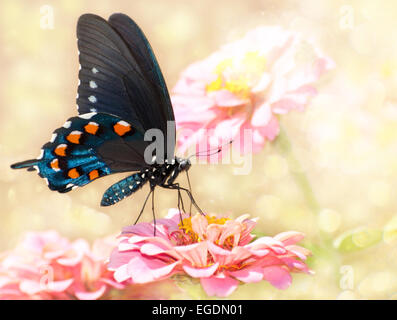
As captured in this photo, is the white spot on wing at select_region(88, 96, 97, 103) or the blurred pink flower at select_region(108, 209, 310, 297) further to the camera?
the white spot on wing at select_region(88, 96, 97, 103)

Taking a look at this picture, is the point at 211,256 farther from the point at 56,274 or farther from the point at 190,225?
the point at 56,274

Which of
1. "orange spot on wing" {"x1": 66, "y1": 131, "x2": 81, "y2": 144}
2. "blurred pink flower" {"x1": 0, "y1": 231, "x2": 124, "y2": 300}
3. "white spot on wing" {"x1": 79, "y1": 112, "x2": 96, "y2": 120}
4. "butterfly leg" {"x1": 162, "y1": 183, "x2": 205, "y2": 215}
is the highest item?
"white spot on wing" {"x1": 79, "y1": 112, "x2": 96, "y2": 120}

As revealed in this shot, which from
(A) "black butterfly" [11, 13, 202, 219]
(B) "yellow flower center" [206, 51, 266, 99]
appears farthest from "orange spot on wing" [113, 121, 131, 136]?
(B) "yellow flower center" [206, 51, 266, 99]

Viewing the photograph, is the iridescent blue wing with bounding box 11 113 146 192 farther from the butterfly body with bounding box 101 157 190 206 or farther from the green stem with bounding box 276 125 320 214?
the green stem with bounding box 276 125 320 214

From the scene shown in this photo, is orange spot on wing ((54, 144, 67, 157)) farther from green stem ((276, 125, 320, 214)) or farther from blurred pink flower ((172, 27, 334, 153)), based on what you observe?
green stem ((276, 125, 320, 214))

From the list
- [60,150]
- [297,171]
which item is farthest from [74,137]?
[297,171]

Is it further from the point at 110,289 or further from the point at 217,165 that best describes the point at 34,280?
the point at 217,165

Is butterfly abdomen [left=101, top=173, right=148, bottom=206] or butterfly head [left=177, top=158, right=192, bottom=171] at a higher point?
butterfly head [left=177, top=158, right=192, bottom=171]
